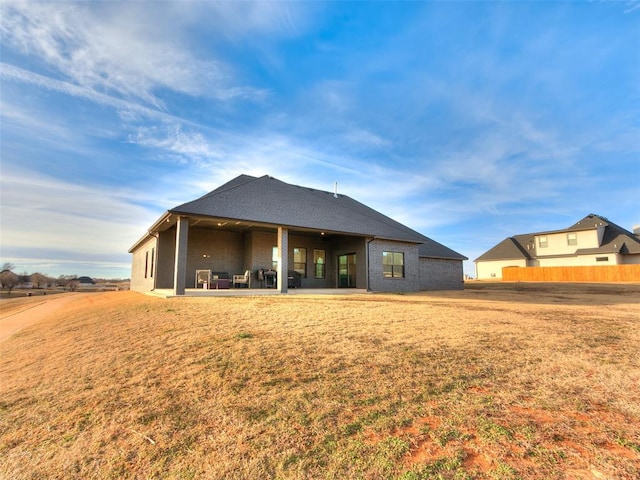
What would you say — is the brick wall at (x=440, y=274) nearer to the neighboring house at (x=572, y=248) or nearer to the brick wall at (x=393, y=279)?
the brick wall at (x=393, y=279)

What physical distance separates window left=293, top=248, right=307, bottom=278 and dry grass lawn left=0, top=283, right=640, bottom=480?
12043mm

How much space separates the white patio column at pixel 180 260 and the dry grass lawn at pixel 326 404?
5.22 metres

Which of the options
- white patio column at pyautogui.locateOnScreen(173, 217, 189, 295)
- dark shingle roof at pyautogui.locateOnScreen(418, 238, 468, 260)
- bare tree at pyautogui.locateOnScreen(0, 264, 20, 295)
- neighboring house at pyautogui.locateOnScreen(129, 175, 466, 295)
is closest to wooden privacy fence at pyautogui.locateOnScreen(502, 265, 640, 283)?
dark shingle roof at pyautogui.locateOnScreen(418, 238, 468, 260)

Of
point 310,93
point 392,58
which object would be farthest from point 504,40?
point 310,93

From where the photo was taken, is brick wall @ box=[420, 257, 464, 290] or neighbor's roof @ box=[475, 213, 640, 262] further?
neighbor's roof @ box=[475, 213, 640, 262]

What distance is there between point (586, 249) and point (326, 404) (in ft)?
135

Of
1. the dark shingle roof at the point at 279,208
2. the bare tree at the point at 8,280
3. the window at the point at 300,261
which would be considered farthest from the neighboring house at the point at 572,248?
the bare tree at the point at 8,280

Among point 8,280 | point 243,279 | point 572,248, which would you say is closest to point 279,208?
point 243,279

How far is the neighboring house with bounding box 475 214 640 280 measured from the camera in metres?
32.1

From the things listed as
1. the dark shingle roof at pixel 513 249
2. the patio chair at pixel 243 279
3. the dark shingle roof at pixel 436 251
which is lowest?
the patio chair at pixel 243 279

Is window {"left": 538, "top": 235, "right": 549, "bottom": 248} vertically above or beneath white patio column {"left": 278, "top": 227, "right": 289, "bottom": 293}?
above

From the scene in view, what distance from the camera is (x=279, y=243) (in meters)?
14.8

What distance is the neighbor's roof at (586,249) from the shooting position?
32.1m

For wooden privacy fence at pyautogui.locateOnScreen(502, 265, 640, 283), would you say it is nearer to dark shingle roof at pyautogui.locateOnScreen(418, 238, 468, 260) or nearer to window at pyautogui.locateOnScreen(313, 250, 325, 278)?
dark shingle roof at pyautogui.locateOnScreen(418, 238, 468, 260)
